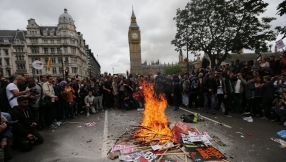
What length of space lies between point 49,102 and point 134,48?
294ft

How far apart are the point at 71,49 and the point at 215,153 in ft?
222

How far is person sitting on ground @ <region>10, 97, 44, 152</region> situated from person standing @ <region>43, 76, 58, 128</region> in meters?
1.87

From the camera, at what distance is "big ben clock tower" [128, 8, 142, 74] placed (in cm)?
9369

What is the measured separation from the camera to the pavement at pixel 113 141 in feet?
14.3

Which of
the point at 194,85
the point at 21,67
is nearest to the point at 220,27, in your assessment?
the point at 194,85

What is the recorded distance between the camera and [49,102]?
7344 millimetres

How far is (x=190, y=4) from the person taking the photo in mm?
22938

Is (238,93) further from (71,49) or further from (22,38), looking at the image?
(22,38)

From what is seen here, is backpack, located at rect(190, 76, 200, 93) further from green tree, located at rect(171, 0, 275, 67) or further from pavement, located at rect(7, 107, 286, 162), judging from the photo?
green tree, located at rect(171, 0, 275, 67)

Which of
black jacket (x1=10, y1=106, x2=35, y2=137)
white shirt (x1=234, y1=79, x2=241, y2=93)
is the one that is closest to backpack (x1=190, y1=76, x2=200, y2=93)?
white shirt (x1=234, y1=79, x2=241, y2=93)

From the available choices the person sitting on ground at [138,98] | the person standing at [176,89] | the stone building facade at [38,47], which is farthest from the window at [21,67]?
the person standing at [176,89]

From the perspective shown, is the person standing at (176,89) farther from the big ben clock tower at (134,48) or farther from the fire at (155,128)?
the big ben clock tower at (134,48)

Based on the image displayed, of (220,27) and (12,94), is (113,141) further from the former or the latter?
(220,27)

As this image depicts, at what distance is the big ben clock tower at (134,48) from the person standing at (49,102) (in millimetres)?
85795
